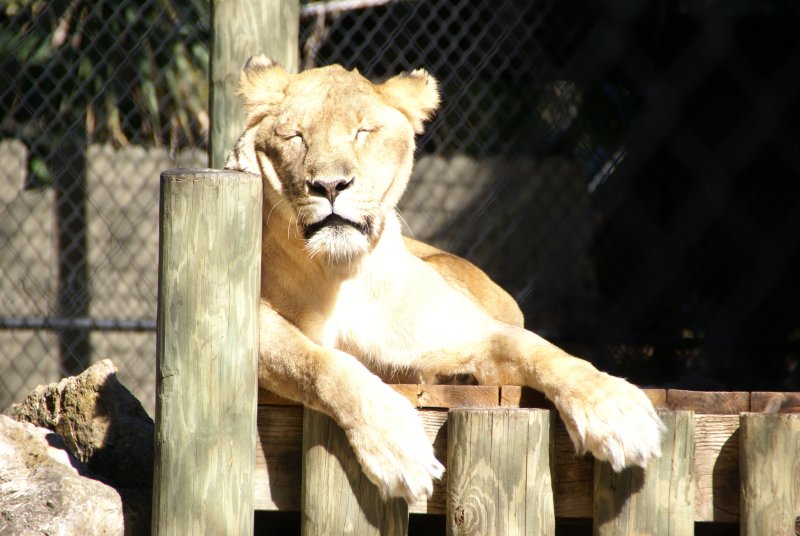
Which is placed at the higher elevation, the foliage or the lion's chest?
the foliage

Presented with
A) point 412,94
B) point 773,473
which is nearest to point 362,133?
point 412,94

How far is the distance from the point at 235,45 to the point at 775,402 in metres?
1.78

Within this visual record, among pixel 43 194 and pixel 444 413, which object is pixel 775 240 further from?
pixel 43 194

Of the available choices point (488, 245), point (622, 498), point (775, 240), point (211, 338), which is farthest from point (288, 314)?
point (775, 240)

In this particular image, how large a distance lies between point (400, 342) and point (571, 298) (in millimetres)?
2383

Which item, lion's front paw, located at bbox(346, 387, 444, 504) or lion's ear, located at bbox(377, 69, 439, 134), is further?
lion's ear, located at bbox(377, 69, 439, 134)

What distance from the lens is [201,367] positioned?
216 cm

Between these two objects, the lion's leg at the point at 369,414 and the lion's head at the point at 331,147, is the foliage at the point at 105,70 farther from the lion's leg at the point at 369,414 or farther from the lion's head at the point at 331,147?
the lion's leg at the point at 369,414

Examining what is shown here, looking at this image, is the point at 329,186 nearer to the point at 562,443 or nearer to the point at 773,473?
the point at 562,443

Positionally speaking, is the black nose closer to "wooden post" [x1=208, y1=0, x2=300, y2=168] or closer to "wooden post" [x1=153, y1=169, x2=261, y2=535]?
"wooden post" [x1=153, y1=169, x2=261, y2=535]

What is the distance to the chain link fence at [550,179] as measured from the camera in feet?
15.9

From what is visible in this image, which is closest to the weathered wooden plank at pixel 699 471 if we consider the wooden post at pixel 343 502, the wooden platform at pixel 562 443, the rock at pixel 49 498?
the wooden platform at pixel 562 443

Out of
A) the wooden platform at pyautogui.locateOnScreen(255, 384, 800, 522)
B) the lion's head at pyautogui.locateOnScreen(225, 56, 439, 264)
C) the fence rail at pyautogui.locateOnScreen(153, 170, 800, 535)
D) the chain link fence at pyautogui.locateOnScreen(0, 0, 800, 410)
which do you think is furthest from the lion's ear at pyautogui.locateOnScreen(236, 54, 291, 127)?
the chain link fence at pyautogui.locateOnScreen(0, 0, 800, 410)

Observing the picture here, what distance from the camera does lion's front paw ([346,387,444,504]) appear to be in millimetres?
2152
